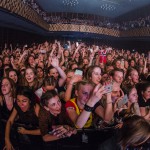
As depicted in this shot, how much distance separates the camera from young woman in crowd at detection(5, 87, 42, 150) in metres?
2.92

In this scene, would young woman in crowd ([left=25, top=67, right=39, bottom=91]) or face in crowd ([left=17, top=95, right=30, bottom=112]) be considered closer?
face in crowd ([left=17, top=95, right=30, bottom=112])

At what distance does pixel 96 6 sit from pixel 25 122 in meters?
18.5

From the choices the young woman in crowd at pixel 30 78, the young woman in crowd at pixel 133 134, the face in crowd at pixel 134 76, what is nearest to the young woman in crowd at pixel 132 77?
the face in crowd at pixel 134 76

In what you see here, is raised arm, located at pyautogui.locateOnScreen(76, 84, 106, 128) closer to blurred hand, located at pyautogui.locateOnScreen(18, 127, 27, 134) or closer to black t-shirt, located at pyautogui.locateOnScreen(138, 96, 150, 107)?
blurred hand, located at pyautogui.locateOnScreen(18, 127, 27, 134)

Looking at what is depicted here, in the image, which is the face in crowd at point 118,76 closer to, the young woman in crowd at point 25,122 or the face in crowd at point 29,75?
the face in crowd at point 29,75

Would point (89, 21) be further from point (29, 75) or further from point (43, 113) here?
point (43, 113)

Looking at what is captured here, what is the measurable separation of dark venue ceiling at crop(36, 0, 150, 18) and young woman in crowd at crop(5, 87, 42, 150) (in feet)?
50.6

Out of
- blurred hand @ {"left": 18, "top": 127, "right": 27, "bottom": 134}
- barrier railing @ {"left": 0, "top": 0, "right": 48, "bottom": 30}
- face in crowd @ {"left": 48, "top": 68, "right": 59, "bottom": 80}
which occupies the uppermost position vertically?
barrier railing @ {"left": 0, "top": 0, "right": 48, "bottom": 30}

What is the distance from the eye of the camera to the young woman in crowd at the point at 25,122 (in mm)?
2922

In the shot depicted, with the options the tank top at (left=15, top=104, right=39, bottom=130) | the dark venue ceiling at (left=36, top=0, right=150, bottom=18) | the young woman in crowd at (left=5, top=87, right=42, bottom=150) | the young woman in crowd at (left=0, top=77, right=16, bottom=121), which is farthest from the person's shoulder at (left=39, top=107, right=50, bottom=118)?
the dark venue ceiling at (left=36, top=0, right=150, bottom=18)

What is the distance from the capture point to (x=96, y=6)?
68.4ft

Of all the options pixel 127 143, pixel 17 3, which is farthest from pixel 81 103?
pixel 17 3

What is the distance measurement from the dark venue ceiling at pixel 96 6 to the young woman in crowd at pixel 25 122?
1542 centimetres

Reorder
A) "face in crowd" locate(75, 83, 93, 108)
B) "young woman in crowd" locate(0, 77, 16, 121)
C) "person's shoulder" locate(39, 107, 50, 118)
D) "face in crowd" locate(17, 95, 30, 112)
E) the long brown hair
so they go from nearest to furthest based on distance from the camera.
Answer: the long brown hair
"person's shoulder" locate(39, 107, 50, 118)
"face in crowd" locate(75, 83, 93, 108)
"face in crowd" locate(17, 95, 30, 112)
"young woman in crowd" locate(0, 77, 16, 121)
